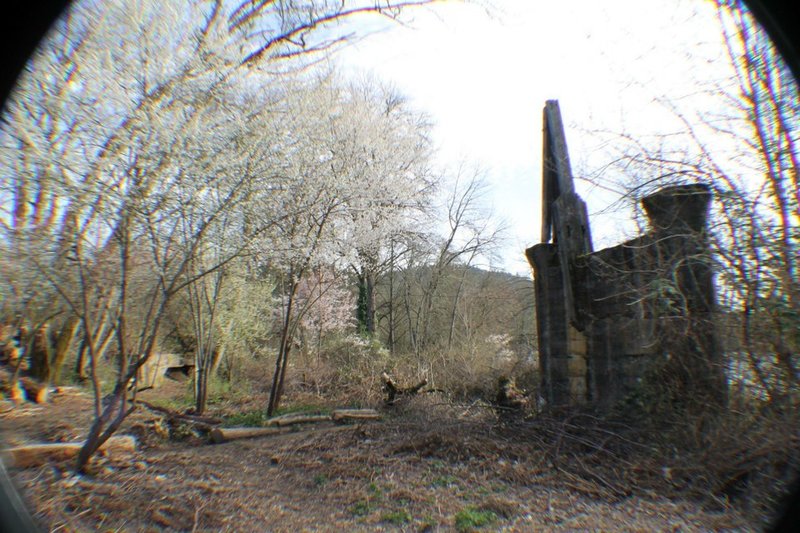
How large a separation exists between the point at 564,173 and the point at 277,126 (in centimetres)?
600

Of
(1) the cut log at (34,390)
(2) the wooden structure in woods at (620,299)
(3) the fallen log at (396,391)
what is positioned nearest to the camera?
(2) the wooden structure in woods at (620,299)

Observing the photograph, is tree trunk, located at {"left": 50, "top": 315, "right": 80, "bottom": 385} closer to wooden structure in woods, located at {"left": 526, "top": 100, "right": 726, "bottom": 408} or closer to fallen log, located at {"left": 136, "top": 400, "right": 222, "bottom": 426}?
Result: fallen log, located at {"left": 136, "top": 400, "right": 222, "bottom": 426}

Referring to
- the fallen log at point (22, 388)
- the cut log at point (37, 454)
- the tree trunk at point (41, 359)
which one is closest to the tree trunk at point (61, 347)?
the tree trunk at point (41, 359)

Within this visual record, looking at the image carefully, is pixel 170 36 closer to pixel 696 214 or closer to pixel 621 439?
pixel 696 214

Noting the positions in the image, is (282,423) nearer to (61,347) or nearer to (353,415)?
(353,415)

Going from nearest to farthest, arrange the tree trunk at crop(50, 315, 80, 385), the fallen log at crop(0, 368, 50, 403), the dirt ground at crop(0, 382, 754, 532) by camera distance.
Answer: the dirt ground at crop(0, 382, 754, 532), the fallen log at crop(0, 368, 50, 403), the tree trunk at crop(50, 315, 80, 385)

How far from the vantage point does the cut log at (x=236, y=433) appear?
7.29 meters

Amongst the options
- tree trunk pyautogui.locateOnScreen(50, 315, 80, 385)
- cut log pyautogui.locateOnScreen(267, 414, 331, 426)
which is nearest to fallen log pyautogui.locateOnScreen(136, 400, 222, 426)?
cut log pyautogui.locateOnScreen(267, 414, 331, 426)

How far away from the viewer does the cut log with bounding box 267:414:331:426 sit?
859 cm

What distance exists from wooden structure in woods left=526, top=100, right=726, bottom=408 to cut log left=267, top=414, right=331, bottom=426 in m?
4.94

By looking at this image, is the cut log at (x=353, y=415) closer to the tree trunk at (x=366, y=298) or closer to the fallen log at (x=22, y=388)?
the fallen log at (x=22, y=388)

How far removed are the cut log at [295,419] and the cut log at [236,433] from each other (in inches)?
12.7

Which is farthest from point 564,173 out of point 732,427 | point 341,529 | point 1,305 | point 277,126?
point 1,305

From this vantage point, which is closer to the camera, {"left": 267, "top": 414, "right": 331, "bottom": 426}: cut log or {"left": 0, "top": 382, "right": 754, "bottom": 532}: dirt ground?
{"left": 0, "top": 382, "right": 754, "bottom": 532}: dirt ground
